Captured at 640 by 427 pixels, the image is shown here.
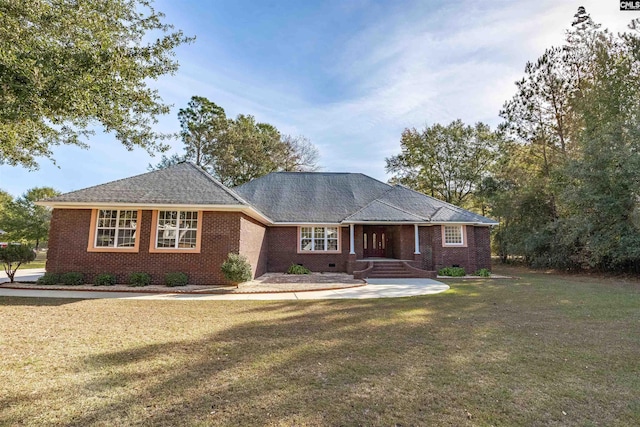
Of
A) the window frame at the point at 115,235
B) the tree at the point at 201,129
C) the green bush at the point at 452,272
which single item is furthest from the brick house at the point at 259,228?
the tree at the point at 201,129

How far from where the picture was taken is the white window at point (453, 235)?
16562 mm

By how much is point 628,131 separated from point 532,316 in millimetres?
14280

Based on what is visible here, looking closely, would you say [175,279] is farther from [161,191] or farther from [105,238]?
[161,191]

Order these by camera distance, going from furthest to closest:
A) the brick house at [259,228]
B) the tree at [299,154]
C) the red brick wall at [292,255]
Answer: the tree at [299,154], the red brick wall at [292,255], the brick house at [259,228]

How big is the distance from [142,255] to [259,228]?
5.35 m

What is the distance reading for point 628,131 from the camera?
14.8 metres

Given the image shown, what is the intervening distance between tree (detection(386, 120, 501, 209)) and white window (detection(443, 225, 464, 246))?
14147 millimetres

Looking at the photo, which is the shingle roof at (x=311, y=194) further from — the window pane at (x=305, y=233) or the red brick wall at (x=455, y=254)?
the red brick wall at (x=455, y=254)

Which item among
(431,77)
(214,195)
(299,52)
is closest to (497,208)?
(431,77)

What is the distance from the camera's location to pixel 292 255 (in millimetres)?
17109

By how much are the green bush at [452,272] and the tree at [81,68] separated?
14.0 meters

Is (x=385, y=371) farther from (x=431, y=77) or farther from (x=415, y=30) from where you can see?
(x=431, y=77)

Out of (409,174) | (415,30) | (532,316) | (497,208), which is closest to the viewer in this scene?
(532,316)

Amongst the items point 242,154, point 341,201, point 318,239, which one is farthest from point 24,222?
point 341,201
